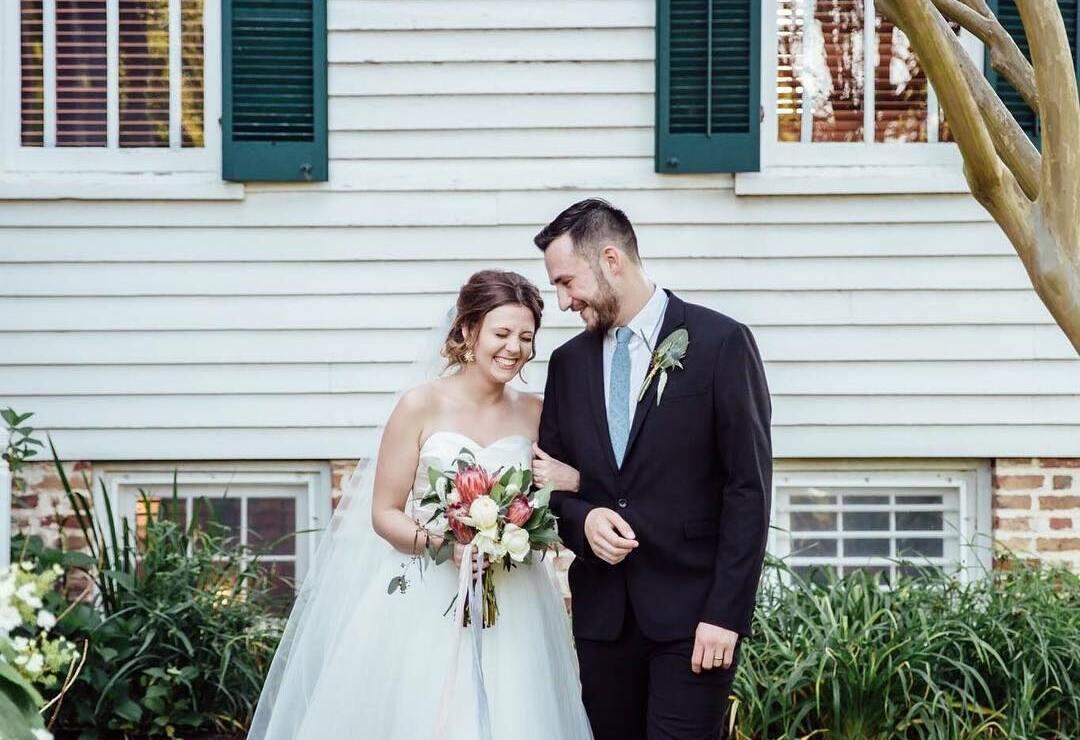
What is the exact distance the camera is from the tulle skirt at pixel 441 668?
13.6ft

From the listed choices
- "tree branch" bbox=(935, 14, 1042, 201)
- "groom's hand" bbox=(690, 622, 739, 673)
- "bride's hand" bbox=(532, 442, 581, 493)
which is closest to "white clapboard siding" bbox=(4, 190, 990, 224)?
"tree branch" bbox=(935, 14, 1042, 201)

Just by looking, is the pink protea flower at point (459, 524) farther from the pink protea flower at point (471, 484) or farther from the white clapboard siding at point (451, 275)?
the white clapboard siding at point (451, 275)

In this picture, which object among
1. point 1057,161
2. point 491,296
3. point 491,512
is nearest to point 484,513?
point 491,512

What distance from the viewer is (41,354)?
20.9ft

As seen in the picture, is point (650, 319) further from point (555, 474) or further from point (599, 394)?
point (555, 474)

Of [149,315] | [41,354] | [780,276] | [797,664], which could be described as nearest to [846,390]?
[780,276]

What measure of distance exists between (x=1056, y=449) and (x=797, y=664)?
210cm

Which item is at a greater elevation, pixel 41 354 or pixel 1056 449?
pixel 41 354

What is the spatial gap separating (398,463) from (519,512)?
539mm

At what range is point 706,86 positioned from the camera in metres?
6.27

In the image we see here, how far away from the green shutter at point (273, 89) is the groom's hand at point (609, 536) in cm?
303

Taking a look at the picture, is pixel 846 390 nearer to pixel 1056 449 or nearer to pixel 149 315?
pixel 1056 449

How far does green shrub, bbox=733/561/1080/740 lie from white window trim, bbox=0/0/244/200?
10.5 ft

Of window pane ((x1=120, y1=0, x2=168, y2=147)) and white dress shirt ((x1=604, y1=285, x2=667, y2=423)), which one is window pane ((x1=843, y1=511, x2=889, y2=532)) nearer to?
white dress shirt ((x1=604, y1=285, x2=667, y2=423))
